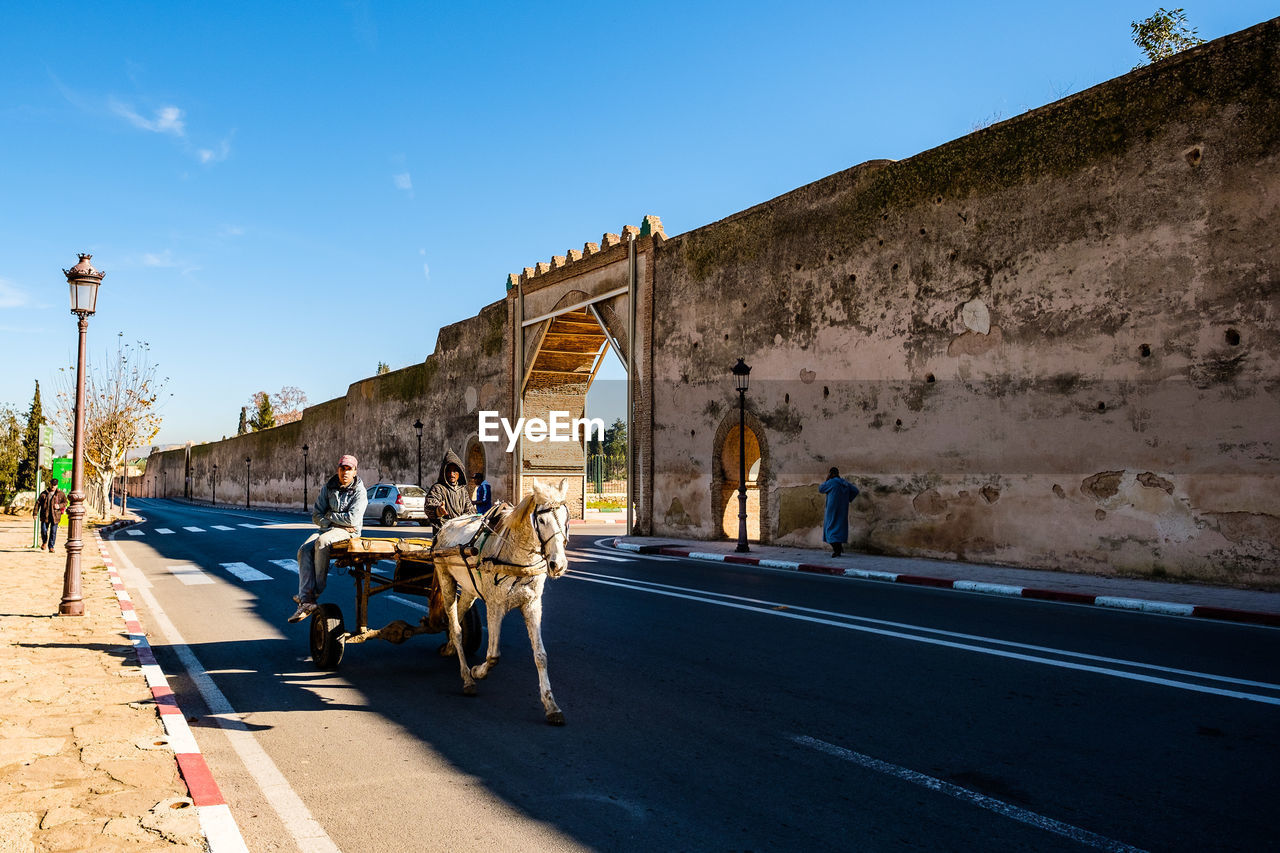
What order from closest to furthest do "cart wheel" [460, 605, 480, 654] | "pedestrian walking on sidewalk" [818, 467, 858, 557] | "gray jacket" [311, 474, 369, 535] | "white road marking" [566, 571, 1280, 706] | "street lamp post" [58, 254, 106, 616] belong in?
"white road marking" [566, 571, 1280, 706], "cart wheel" [460, 605, 480, 654], "gray jacket" [311, 474, 369, 535], "street lamp post" [58, 254, 106, 616], "pedestrian walking on sidewalk" [818, 467, 858, 557]

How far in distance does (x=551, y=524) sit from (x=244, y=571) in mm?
12796

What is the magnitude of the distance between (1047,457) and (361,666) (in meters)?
12.1

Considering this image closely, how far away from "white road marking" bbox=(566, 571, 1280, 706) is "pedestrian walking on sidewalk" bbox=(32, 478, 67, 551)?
1583cm

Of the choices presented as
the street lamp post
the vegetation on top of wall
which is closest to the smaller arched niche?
the vegetation on top of wall

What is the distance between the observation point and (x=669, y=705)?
20.4 feet

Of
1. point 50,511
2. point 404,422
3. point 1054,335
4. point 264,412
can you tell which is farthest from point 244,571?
point 264,412

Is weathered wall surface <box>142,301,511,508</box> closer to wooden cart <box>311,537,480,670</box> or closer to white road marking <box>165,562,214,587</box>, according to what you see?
white road marking <box>165,562,214,587</box>

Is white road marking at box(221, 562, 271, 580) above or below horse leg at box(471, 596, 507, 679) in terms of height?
below

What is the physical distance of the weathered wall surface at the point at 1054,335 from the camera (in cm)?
1284

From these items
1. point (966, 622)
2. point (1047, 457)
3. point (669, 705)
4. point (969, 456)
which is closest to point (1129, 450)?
point (1047, 457)

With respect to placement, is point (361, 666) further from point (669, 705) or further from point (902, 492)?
point (902, 492)

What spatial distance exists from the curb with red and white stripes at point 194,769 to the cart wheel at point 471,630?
224cm

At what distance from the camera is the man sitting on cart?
7.68 meters

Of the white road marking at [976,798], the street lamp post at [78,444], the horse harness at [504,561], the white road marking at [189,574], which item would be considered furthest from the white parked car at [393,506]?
the white road marking at [976,798]
